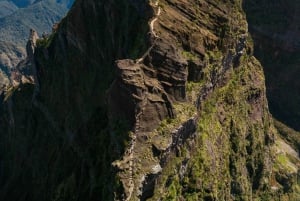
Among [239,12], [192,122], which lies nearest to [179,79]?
[192,122]

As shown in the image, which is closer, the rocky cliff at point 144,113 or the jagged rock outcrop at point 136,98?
the jagged rock outcrop at point 136,98

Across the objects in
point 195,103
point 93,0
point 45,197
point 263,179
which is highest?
point 93,0

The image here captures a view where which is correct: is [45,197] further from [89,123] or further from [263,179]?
[263,179]

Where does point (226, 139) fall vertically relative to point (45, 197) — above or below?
above

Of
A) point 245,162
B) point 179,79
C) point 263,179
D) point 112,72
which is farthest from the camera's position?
point 263,179

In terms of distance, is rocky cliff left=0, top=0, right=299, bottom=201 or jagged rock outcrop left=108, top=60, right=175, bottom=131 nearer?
jagged rock outcrop left=108, top=60, right=175, bottom=131

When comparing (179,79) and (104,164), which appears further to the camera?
(179,79)

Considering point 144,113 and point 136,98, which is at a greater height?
point 136,98

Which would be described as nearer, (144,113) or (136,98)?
(136,98)
